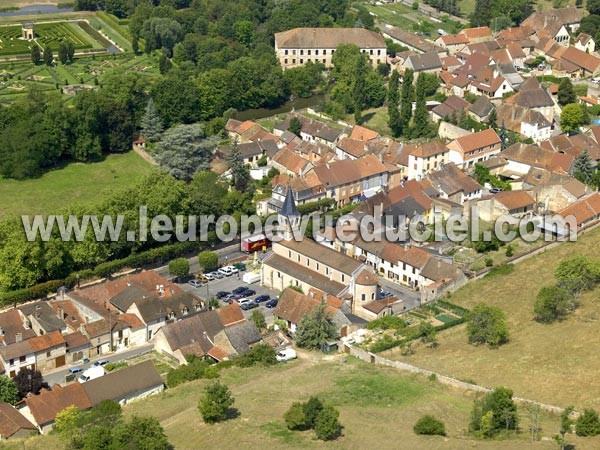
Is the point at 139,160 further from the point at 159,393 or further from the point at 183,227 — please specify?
the point at 159,393

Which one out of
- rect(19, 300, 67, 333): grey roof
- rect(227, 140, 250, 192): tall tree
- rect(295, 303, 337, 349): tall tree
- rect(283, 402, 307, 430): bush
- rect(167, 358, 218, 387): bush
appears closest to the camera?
rect(283, 402, 307, 430): bush

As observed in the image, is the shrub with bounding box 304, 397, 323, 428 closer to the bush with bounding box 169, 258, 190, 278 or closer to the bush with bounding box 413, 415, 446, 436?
the bush with bounding box 413, 415, 446, 436

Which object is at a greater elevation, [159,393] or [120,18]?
[120,18]

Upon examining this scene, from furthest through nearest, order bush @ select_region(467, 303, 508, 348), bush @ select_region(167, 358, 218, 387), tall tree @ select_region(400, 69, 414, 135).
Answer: tall tree @ select_region(400, 69, 414, 135) < bush @ select_region(467, 303, 508, 348) < bush @ select_region(167, 358, 218, 387)

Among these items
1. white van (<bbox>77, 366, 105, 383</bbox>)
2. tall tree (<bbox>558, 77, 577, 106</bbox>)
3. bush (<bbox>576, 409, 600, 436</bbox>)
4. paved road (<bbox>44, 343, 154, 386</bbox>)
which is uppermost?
tall tree (<bbox>558, 77, 577, 106</bbox>)

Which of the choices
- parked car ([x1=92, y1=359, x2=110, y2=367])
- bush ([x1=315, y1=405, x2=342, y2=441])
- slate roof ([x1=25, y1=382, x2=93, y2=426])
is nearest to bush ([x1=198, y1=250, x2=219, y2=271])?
parked car ([x1=92, y1=359, x2=110, y2=367])

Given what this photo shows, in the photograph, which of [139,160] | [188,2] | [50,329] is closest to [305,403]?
[50,329]
